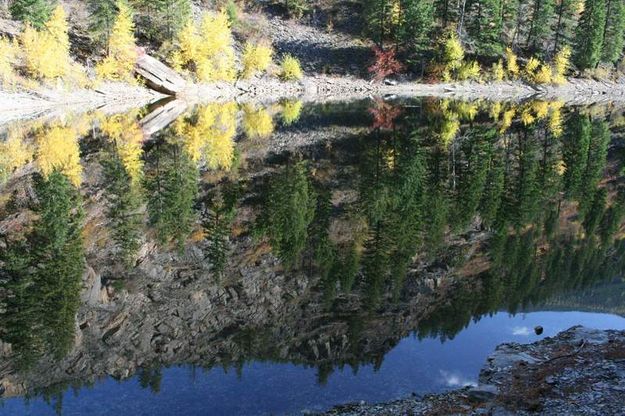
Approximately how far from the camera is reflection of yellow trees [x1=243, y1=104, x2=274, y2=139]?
50.6m

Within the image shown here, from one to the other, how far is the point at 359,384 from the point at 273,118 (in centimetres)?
4728

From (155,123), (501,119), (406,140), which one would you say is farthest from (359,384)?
(501,119)

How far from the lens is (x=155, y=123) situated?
53344mm

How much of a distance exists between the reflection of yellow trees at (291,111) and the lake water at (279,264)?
36.3ft

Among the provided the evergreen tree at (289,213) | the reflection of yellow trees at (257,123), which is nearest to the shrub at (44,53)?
the reflection of yellow trees at (257,123)

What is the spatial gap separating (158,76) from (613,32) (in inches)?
3405

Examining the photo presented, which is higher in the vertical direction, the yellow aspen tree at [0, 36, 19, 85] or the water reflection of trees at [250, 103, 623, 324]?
the yellow aspen tree at [0, 36, 19, 85]

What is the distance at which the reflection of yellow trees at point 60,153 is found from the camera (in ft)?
113

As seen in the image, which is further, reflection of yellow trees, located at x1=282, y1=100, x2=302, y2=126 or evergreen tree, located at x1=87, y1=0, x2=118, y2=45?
evergreen tree, located at x1=87, y1=0, x2=118, y2=45

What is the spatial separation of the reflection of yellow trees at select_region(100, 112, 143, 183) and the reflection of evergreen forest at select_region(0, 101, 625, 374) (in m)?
0.16

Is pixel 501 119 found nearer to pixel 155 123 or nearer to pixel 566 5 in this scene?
pixel 155 123

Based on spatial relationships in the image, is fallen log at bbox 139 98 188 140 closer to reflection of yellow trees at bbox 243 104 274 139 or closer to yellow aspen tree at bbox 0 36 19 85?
reflection of yellow trees at bbox 243 104 274 139

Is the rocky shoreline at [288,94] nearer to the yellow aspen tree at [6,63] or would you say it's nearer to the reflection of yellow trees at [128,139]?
the yellow aspen tree at [6,63]

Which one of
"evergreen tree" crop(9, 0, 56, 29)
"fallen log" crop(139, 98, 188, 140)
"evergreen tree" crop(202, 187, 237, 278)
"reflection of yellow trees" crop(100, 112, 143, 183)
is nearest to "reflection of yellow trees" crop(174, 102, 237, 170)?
"fallen log" crop(139, 98, 188, 140)
